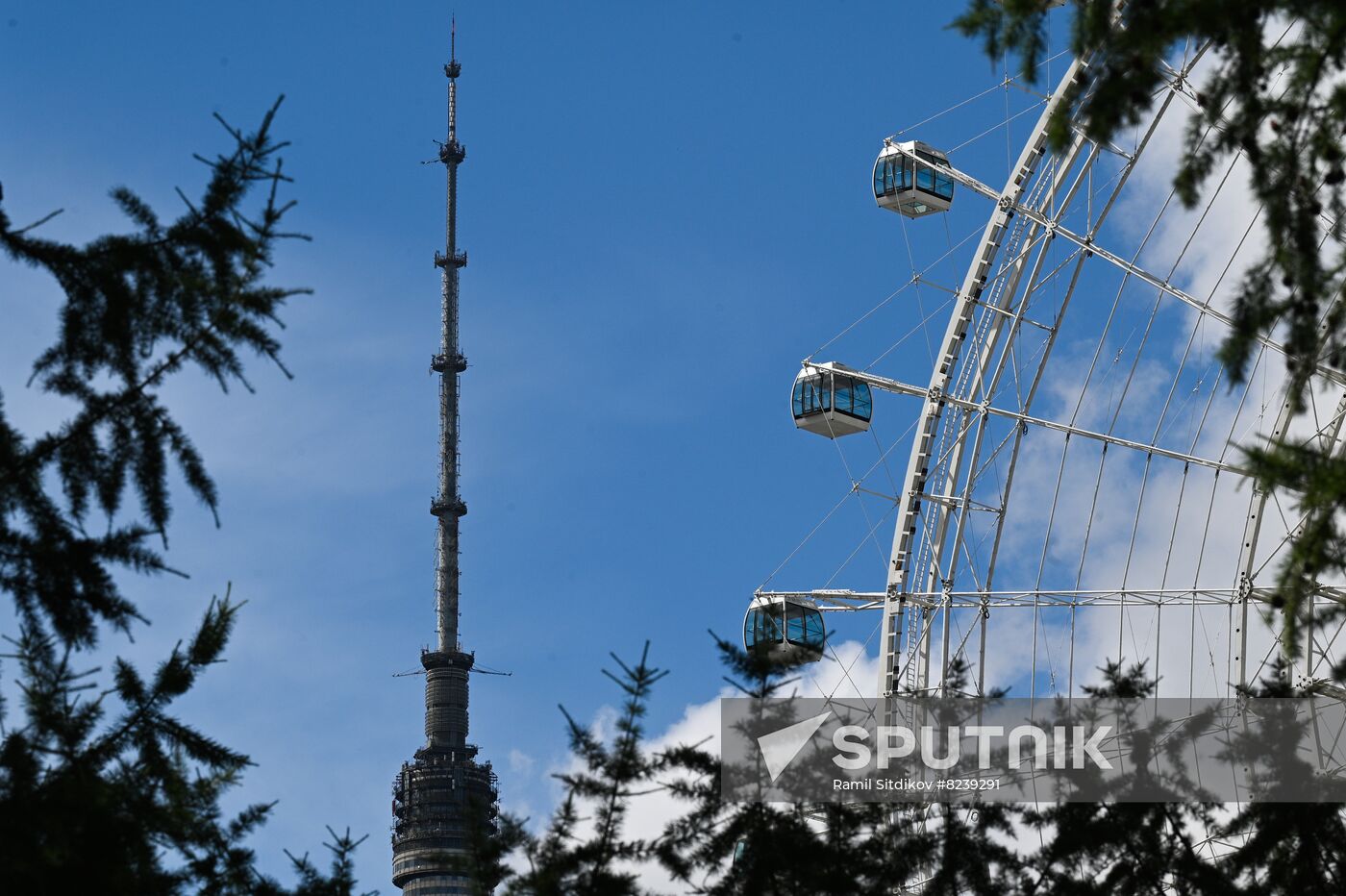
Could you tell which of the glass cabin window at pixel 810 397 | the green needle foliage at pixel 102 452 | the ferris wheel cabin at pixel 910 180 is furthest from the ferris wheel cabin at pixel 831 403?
the green needle foliage at pixel 102 452

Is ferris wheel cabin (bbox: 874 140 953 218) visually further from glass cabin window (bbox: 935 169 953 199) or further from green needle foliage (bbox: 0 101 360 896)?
green needle foliage (bbox: 0 101 360 896)

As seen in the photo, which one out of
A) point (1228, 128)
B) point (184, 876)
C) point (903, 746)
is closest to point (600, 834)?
point (184, 876)

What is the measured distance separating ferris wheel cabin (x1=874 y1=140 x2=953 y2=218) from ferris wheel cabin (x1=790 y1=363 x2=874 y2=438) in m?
5.17

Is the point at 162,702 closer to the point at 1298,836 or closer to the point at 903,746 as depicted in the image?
the point at 1298,836

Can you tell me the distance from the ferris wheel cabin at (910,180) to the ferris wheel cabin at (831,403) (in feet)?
17.0

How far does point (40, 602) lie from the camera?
36.7 feet

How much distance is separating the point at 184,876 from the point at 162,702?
59.7 inches

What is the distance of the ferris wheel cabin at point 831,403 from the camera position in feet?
196

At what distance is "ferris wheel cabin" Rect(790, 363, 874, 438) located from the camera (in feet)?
196

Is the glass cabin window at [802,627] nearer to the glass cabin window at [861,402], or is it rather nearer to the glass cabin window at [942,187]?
the glass cabin window at [861,402]

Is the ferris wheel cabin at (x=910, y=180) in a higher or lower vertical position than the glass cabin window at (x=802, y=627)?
higher

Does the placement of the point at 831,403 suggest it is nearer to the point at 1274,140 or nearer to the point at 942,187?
the point at 942,187

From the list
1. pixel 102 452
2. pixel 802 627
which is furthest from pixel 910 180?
pixel 102 452

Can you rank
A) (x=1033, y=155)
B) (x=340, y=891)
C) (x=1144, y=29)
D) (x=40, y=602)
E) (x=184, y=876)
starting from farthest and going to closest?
(x=1033, y=155) < (x=340, y=891) < (x=184, y=876) < (x=40, y=602) < (x=1144, y=29)
